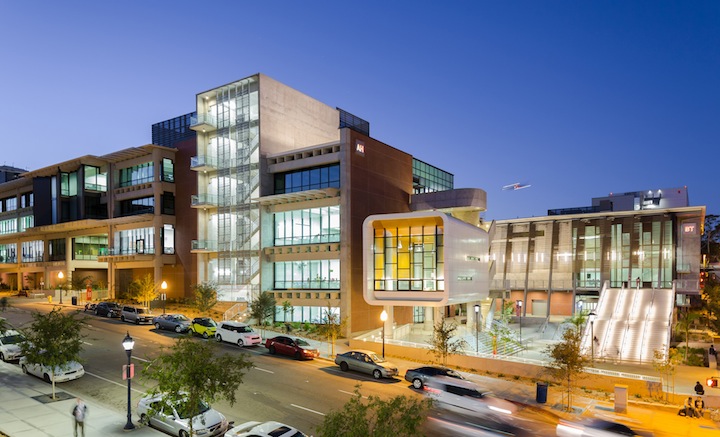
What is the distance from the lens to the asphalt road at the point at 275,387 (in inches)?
838

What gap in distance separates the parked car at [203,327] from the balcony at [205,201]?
18.4m

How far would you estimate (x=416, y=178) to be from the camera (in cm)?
7400

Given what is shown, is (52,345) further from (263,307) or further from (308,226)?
(308,226)

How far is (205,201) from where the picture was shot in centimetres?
5503

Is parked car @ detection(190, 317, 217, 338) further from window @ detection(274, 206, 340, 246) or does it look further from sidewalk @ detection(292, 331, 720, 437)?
sidewalk @ detection(292, 331, 720, 437)

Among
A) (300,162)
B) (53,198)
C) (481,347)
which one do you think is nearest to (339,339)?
(481,347)

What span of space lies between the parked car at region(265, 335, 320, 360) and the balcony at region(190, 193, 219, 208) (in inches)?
962

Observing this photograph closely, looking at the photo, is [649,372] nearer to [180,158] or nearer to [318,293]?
[318,293]

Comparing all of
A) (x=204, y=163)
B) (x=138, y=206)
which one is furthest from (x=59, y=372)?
(x=138, y=206)

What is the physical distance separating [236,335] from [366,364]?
12201mm

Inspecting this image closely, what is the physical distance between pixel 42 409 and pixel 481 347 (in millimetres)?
31404

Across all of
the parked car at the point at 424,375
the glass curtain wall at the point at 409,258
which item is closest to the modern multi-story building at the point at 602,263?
the glass curtain wall at the point at 409,258

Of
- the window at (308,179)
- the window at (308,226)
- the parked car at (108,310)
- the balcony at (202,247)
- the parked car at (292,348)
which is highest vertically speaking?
the window at (308,179)

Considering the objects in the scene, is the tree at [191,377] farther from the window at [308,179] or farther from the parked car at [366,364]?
the window at [308,179]
